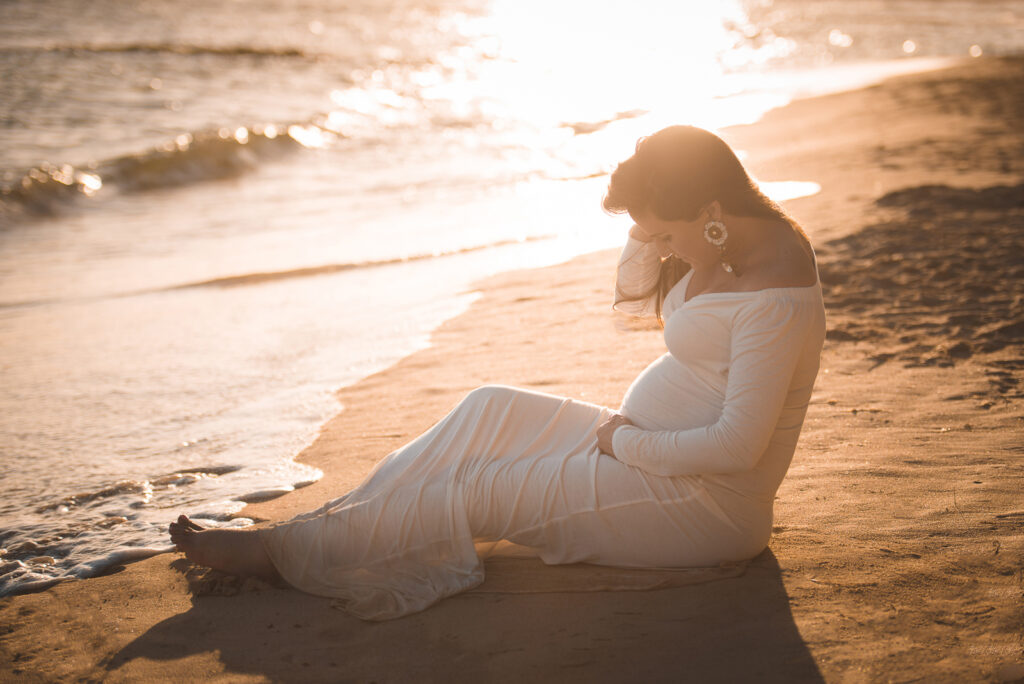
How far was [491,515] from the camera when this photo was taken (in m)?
3.22

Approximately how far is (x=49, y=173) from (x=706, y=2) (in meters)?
35.9

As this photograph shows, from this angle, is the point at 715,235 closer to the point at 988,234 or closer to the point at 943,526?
the point at 943,526

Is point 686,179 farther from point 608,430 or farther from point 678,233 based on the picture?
point 608,430

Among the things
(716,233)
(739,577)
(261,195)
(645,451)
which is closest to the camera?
(716,233)

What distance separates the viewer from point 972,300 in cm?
618

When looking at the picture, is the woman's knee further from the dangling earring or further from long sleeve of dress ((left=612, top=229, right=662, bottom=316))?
the dangling earring

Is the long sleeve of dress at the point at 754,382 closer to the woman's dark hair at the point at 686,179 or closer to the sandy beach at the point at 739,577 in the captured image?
the woman's dark hair at the point at 686,179

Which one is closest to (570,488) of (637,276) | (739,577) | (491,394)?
(491,394)

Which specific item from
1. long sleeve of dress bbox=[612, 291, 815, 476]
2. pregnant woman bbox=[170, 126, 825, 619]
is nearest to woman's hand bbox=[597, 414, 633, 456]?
pregnant woman bbox=[170, 126, 825, 619]

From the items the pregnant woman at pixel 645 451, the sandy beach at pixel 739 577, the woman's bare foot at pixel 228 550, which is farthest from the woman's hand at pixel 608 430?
the woman's bare foot at pixel 228 550

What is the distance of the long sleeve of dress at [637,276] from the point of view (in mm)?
3492

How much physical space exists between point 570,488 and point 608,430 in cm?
24

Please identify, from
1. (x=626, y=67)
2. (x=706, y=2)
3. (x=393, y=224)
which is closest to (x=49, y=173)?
(x=393, y=224)

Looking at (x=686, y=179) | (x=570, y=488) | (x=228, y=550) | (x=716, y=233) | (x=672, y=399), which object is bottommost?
(x=228, y=550)
